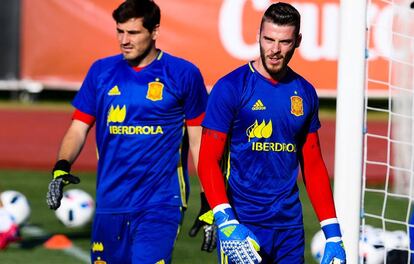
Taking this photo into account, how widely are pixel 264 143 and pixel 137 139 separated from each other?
47.2 inches

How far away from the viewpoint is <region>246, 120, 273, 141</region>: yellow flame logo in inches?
259

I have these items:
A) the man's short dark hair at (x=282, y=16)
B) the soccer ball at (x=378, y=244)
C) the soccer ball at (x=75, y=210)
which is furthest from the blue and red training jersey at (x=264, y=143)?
the soccer ball at (x=75, y=210)

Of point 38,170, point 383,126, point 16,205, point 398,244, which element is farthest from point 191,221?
point 383,126

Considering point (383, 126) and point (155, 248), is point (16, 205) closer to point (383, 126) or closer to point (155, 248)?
point (155, 248)

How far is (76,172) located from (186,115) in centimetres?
869

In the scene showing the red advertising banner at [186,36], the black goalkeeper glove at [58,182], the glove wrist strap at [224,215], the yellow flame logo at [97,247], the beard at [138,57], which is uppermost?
the red advertising banner at [186,36]

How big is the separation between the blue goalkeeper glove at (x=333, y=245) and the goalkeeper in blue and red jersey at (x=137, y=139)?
123 centimetres

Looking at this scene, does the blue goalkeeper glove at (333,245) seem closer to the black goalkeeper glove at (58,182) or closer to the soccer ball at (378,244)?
the black goalkeeper glove at (58,182)

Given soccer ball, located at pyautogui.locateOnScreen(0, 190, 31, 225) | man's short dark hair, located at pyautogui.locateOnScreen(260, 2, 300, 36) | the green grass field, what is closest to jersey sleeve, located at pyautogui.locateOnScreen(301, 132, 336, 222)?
man's short dark hair, located at pyautogui.locateOnScreen(260, 2, 300, 36)

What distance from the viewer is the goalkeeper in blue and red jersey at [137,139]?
748 cm

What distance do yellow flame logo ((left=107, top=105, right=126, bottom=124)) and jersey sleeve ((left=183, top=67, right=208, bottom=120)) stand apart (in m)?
0.43

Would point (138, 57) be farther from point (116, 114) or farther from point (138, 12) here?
point (116, 114)

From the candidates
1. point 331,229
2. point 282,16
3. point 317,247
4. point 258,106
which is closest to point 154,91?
point 258,106

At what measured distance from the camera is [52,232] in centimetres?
1200
